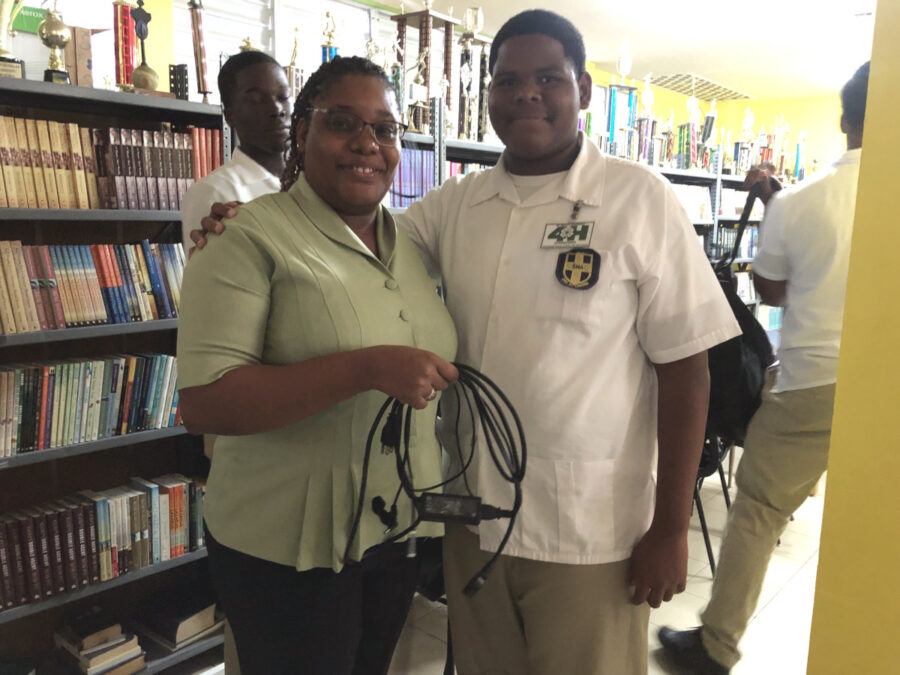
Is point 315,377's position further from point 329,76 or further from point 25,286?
point 25,286

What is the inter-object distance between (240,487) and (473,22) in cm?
252

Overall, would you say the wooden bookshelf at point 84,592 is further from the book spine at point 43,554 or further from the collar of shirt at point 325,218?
the collar of shirt at point 325,218

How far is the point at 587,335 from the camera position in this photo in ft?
3.57

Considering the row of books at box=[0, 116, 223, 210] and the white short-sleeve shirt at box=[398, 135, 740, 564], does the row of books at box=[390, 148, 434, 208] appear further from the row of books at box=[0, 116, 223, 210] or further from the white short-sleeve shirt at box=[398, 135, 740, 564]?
the white short-sleeve shirt at box=[398, 135, 740, 564]

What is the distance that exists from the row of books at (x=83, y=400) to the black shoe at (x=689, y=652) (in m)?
1.85

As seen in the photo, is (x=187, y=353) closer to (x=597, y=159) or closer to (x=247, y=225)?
(x=247, y=225)

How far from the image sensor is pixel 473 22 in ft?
9.64

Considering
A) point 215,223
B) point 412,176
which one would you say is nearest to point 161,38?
point 412,176

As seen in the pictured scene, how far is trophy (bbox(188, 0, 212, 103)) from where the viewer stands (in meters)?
2.24

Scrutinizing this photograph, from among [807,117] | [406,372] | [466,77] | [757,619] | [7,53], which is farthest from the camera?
[807,117]

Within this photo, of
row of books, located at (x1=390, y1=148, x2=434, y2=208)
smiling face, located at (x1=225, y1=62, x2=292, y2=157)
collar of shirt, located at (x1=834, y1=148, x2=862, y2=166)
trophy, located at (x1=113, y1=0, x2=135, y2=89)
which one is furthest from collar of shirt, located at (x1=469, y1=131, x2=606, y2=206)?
trophy, located at (x1=113, y1=0, x2=135, y2=89)

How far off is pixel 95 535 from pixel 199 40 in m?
1.64

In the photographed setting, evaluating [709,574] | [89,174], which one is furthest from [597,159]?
[709,574]

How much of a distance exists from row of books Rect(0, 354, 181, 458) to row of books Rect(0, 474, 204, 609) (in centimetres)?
23
